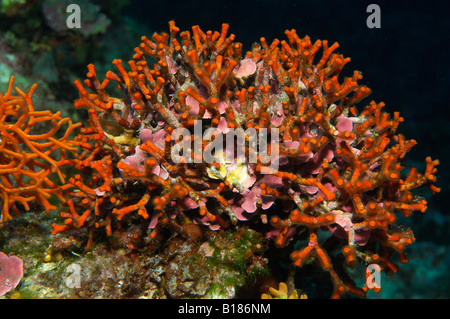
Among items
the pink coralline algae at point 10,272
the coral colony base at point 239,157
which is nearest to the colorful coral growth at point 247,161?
the coral colony base at point 239,157

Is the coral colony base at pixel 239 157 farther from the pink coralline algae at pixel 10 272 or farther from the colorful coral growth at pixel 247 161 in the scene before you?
the pink coralline algae at pixel 10 272

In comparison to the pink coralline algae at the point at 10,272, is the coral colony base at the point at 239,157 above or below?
above

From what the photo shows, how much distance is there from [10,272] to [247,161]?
2.43 meters

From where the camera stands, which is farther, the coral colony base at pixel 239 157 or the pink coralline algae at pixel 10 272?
the pink coralline algae at pixel 10 272

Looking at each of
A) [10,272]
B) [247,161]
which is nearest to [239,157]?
[247,161]

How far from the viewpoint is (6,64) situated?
20.4 ft

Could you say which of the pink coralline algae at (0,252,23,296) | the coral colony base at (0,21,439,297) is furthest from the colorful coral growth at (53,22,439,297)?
the pink coralline algae at (0,252,23,296)

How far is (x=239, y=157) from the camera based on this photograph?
2.62 meters

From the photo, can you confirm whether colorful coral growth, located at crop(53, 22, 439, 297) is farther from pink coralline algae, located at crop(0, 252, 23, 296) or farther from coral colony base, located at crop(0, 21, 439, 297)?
pink coralline algae, located at crop(0, 252, 23, 296)

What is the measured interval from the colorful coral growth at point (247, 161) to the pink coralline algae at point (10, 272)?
1.77 ft

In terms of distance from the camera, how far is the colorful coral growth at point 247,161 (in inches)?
97.5

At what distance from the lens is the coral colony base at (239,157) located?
248 cm
